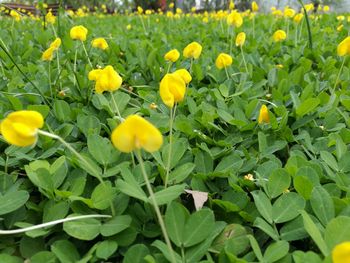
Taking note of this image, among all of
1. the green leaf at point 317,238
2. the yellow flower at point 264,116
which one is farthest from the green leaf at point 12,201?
the yellow flower at point 264,116

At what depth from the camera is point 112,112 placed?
1341 mm

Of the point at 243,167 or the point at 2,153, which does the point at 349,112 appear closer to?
the point at 243,167

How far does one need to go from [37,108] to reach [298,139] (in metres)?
0.76

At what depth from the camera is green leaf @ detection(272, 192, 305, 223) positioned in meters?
0.88

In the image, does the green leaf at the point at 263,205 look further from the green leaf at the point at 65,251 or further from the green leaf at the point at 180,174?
the green leaf at the point at 65,251

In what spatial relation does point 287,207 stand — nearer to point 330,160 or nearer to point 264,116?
point 330,160

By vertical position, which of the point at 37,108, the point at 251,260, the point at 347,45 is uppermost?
the point at 347,45

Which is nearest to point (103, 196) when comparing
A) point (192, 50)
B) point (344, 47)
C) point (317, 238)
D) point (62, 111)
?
point (317, 238)

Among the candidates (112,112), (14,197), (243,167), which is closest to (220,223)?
(243,167)

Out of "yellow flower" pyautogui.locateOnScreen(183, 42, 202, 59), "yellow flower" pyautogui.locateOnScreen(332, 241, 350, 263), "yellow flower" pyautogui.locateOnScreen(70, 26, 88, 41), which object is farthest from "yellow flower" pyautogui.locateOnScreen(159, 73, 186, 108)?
"yellow flower" pyautogui.locateOnScreen(70, 26, 88, 41)

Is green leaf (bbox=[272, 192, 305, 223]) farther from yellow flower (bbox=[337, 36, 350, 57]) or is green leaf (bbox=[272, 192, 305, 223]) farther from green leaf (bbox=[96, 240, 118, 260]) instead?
yellow flower (bbox=[337, 36, 350, 57])

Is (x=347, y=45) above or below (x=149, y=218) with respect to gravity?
above

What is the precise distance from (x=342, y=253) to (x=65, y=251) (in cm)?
49

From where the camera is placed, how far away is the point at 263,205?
896mm
